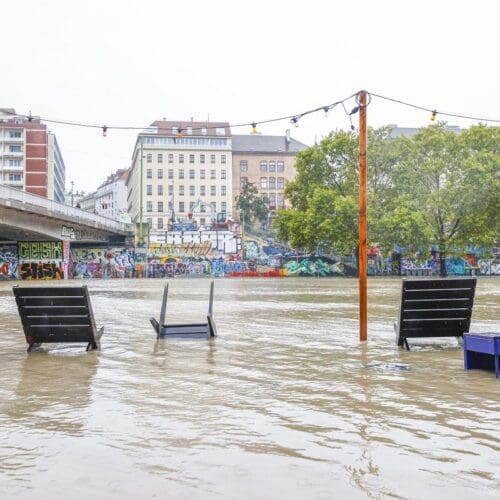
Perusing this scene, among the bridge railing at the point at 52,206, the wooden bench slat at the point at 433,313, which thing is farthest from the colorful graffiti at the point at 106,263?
the wooden bench slat at the point at 433,313

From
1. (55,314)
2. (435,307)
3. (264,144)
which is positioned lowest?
(55,314)

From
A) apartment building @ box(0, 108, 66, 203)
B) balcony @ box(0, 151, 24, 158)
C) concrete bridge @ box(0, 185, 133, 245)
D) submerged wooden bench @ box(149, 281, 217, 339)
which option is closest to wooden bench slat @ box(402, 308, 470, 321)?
submerged wooden bench @ box(149, 281, 217, 339)

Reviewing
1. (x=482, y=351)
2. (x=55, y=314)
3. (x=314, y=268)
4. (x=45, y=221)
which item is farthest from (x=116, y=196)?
(x=482, y=351)

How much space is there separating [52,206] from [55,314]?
41748 mm

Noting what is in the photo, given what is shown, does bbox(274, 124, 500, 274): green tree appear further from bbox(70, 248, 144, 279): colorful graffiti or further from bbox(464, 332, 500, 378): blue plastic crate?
bbox(464, 332, 500, 378): blue plastic crate

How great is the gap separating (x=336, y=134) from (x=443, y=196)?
35.4 ft

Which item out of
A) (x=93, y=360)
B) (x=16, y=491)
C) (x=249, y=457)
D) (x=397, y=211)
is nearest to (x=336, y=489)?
(x=249, y=457)

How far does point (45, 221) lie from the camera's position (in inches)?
2100

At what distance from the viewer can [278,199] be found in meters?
143

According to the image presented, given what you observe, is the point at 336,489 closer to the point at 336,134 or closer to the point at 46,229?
the point at 46,229

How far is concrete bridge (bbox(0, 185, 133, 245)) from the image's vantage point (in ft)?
147

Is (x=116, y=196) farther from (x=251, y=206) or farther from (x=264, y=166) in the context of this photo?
(x=251, y=206)

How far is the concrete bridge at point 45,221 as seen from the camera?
147 ft

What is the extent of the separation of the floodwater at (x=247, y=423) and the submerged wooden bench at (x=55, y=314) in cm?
33
